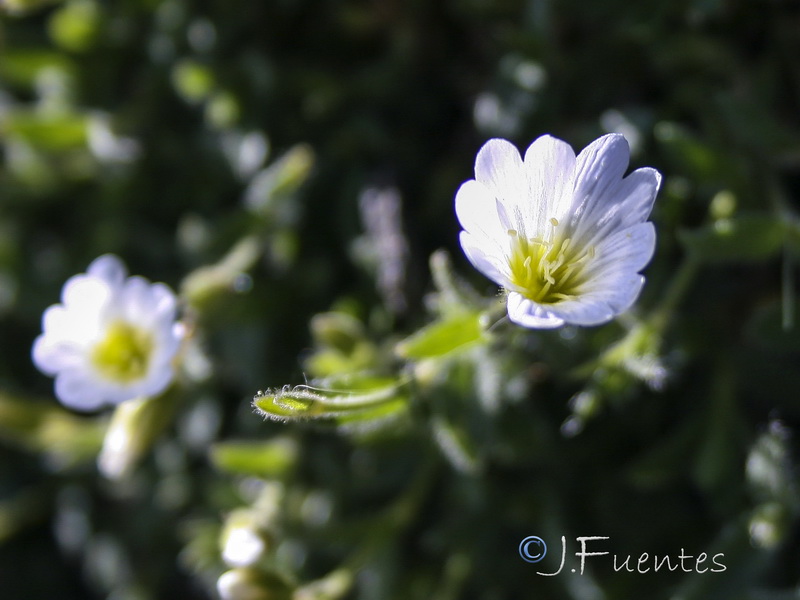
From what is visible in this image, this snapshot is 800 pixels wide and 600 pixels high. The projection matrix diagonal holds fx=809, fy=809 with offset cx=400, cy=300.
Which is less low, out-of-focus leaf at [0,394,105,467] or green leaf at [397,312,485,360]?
out-of-focus leaf at [0,394,105,467]

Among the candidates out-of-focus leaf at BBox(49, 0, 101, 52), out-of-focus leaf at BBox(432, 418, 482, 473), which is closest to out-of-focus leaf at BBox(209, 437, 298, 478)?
out-of-focus leaf at BBox(432, 418, 482, 473)

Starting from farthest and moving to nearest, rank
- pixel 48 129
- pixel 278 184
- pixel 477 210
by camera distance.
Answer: pixel 48 129 → pixel 278 184 → pixel 477 210

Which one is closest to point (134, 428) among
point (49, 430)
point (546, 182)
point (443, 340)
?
point (49, 430)

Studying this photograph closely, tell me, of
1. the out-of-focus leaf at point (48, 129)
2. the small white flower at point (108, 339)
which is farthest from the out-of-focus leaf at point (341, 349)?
→ the out-of-focus leaf at point (48, 129)

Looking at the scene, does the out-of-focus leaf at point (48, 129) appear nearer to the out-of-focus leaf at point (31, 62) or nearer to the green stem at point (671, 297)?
the out-of-focus leaf at point (31, 62)

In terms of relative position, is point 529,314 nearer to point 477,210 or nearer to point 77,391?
point 477,210

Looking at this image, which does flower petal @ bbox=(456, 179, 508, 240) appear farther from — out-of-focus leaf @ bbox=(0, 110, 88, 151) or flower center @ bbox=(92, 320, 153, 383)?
out-of-focus leaf @ bbox=(0, 110, 88, 151)
